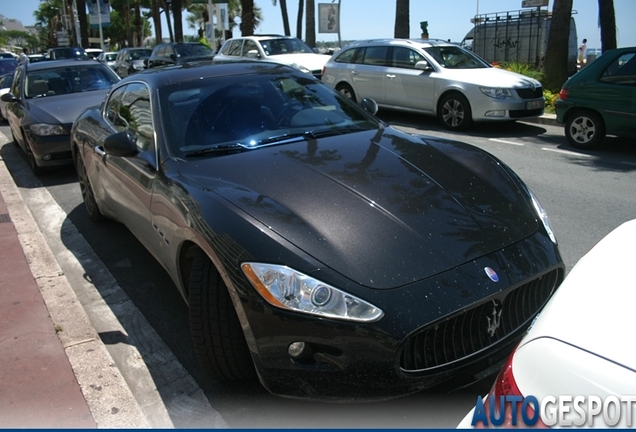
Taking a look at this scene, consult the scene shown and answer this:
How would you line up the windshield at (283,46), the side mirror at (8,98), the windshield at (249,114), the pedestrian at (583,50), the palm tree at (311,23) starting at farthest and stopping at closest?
the palm tree at (311,23)
the pedestrian at (583,50)
the windshield at (283,46)
the side mirror at (8,98)
the windshield at (249,114)

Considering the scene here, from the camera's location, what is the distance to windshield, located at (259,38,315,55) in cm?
1680

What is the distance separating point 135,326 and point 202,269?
1225 mm

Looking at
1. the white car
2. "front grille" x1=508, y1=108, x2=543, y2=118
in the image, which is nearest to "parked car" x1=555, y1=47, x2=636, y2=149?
"front grille" x1=508, y1=108, x2=543, y2=118

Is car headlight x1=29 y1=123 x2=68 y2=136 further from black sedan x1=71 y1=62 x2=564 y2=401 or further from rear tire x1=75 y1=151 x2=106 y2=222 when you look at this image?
black sedan x1=71 y1=62 x2=564 y2=401

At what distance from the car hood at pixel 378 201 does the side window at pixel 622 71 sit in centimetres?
571

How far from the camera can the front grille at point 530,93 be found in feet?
34.2

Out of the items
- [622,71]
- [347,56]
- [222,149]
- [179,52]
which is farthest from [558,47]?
[179,52]

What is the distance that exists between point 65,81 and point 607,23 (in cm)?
1128

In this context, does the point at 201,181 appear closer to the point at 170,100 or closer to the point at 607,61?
the point at 170,100

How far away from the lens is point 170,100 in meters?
4.07

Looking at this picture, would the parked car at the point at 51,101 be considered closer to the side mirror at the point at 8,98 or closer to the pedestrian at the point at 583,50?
the side mirror at the point at 8,98

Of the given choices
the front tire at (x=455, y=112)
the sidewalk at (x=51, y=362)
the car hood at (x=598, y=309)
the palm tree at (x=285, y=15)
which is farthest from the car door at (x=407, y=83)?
the palm tree at (x=285, y=15)

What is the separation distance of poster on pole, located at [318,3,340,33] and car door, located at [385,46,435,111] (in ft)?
54.0

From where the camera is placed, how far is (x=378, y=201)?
3.05 m
